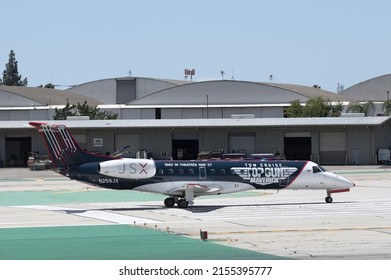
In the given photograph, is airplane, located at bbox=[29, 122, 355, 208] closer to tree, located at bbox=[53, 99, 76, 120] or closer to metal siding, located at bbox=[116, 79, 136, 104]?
tree, located at bbox=[53, 99, 76, 120]

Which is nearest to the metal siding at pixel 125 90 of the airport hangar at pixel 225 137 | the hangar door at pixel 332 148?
the airport hangar at pixel 225 137

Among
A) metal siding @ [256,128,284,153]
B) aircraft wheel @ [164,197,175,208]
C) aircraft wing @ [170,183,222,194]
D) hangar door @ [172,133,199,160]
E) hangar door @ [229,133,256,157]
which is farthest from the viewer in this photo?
hangar door @ [172,133,199,160]

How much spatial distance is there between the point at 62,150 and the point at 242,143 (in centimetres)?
5501

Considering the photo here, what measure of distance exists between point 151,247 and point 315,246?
5822 mm

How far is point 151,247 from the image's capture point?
29.8 metres

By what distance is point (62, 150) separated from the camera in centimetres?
4556

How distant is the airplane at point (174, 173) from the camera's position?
45469mm

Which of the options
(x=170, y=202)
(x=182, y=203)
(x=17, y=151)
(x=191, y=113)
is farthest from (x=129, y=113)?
(x=182, y=203)

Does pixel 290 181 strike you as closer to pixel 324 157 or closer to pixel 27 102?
pixel 324 157

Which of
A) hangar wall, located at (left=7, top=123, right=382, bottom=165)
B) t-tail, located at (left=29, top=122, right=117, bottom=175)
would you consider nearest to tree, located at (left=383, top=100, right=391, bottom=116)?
hangar wall, located at (left=7, top=123, right=382, bottom=165)

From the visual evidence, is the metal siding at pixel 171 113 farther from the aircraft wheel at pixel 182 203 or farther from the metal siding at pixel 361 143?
the aircraft wheel at pixel 182 203

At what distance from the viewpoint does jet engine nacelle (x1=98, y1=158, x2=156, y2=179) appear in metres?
45.3
